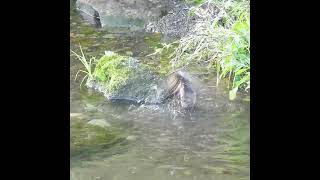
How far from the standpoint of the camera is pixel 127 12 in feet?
20.4

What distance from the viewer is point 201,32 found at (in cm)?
468

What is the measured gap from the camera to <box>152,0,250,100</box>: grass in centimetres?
412

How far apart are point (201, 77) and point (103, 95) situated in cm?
86

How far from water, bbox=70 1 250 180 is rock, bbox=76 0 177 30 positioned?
1.94 m

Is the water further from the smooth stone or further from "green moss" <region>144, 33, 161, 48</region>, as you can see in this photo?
"green moss" <region>144, 33, 161, 48</region>

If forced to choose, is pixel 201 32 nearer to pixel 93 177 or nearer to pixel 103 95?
pixel 103 95

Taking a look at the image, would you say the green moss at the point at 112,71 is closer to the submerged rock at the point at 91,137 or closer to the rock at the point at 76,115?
the rock at the point at 76,115

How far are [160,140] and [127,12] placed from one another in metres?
3.25

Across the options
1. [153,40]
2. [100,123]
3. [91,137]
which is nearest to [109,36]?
[153,40]

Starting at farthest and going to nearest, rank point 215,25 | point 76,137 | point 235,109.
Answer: point 215,25, point 235,109, point 76,137

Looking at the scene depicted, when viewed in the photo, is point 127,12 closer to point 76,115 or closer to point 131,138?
point 76,115

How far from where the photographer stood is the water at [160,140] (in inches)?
112
